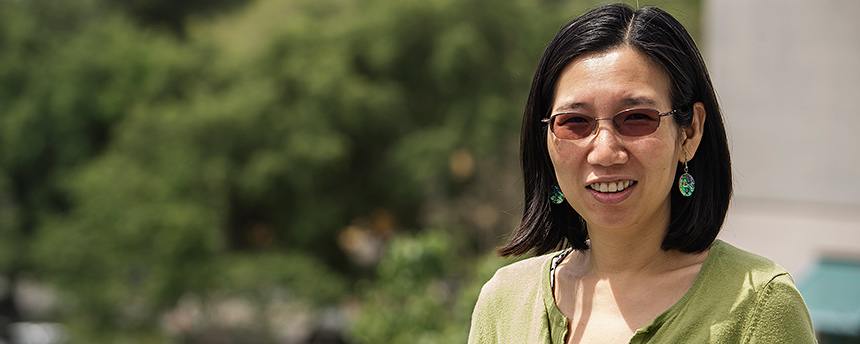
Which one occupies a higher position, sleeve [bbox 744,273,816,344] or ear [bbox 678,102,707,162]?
ear [bbox 678,102,707,162]

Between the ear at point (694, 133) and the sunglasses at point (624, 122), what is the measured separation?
56 millimetres

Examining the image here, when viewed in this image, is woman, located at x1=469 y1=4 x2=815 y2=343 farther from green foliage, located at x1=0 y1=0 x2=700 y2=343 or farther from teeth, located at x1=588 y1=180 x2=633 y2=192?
green foliage, located at x1=0 y1=0 x2=700 y2=343

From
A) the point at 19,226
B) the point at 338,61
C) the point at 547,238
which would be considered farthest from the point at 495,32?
the point at 547,238

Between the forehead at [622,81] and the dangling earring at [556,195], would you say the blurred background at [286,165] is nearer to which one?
the dangling earring at [556,195]

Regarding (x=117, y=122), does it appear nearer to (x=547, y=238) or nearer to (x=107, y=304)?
(x=107, y=304)

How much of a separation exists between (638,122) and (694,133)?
0.41 ft

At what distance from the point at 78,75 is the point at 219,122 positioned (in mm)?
5137

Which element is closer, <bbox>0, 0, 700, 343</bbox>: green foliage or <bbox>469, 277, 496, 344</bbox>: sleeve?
<bbox>469, 277, 496, 344</bbox>: sleeve

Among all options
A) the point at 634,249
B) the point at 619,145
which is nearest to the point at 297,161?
the point at 634,249

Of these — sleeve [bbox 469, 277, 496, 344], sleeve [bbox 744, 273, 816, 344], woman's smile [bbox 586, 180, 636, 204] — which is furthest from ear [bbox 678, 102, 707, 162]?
sleeve [bbox 469, 277, 496, 344]

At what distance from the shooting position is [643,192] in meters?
1.41

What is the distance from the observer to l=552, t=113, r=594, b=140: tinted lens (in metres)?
1.43

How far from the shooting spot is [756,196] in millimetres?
7648

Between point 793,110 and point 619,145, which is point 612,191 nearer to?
point 619,145
